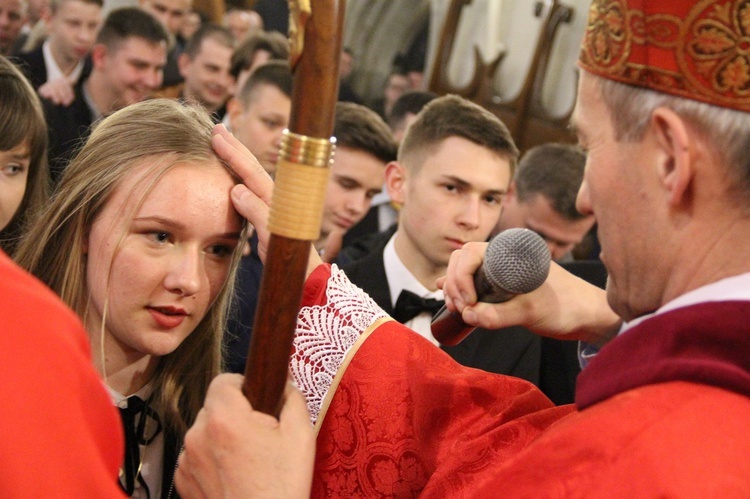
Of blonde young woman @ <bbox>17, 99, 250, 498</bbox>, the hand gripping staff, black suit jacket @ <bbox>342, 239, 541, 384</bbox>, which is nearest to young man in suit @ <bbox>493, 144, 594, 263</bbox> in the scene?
black suit jacket @ <bbox>342, 239, 541, 384</bbox>

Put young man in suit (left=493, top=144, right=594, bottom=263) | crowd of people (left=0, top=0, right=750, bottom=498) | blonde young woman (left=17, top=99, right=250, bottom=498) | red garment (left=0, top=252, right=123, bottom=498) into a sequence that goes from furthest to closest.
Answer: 1. young man in suit (left=493, top=144, right=594, bottom=263)
2. blonde young woman (left=17, top=99, right=250, bottom=498)
3. crowd of people (left=0, top=0, right=750, bottom=498)
4. red garment (left=0, top=252, right=123, bottom=498)

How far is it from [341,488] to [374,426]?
143 mm

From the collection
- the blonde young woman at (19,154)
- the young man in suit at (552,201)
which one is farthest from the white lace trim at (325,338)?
the young man in suit at (552,201)

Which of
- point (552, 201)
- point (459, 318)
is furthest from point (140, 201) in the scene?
point (552, 201)

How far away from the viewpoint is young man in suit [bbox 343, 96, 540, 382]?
3316 millimetres

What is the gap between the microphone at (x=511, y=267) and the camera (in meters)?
1.71

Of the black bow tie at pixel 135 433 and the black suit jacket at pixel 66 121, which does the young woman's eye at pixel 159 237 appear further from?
the black suit jacket at pixel 66 121

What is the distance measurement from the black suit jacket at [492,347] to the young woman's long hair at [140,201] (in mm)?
1289

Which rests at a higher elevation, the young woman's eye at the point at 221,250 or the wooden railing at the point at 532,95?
the young woman's eye at the point at 221,250

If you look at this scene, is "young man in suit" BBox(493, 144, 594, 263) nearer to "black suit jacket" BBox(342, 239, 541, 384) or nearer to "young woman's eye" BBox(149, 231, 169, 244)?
"black suit jacket" BBox(342, 239, 541, 384)

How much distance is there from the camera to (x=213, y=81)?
264 inches

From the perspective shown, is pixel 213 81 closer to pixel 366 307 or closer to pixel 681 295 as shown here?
pixel 366 307

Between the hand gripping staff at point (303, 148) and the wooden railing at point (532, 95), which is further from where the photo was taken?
the wooden railing at point (532, 95)

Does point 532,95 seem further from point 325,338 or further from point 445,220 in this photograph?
point 325,338
